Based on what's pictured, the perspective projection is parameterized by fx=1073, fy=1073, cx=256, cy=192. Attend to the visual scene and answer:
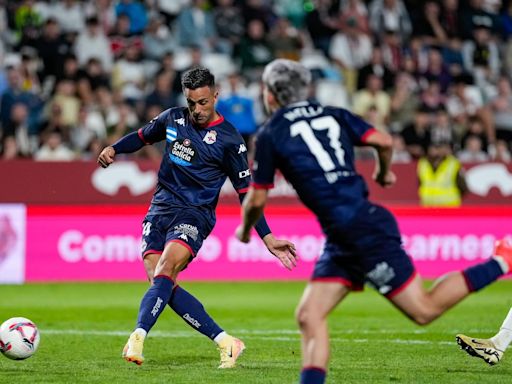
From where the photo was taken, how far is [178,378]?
7.85 metres

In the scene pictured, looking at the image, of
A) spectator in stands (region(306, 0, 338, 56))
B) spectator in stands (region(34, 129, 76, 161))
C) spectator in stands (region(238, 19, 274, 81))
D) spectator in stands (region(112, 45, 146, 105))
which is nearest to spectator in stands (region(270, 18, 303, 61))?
spectator in stands (region(238, 19, 274, 81))

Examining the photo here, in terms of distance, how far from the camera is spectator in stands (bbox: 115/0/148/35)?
20.1 metres

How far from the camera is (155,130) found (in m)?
8.90

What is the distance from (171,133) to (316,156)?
2524 millimetres

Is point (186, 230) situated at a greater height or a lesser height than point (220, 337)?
greater

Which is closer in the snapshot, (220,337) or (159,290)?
(159,290)

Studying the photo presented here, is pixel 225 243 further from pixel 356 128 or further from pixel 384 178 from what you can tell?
pixel 356 128

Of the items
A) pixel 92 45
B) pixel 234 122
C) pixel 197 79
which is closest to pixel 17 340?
pixel 197 79

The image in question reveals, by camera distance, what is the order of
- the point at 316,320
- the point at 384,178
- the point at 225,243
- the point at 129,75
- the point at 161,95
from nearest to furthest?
the point at 316,320, the point at 384,178, the point at 225,243, the point at 161,95, the point at 129,75

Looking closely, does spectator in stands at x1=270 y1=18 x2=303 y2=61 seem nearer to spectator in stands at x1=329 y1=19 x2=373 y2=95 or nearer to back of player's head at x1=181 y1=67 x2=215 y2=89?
spectator in stands at x1=329 y1=19 x2=373 y2=95

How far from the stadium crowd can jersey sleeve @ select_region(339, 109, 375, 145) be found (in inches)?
442

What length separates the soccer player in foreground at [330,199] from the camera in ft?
21.1

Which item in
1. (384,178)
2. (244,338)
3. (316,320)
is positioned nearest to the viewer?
(316,320)

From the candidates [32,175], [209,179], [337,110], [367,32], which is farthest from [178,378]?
[367,32]
